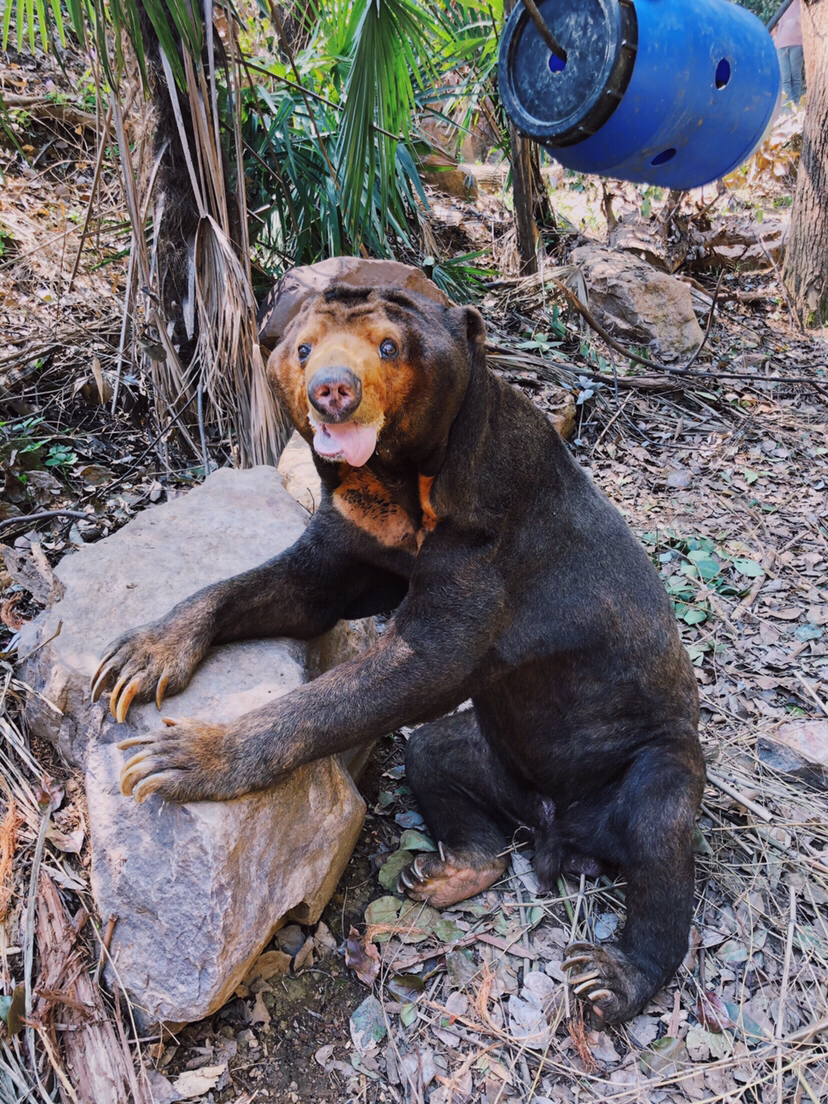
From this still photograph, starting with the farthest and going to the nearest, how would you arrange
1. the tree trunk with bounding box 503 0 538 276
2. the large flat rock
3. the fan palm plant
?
the tree trunk with bounding box 503 0 538 276, the fan palm plant, the large flat rock

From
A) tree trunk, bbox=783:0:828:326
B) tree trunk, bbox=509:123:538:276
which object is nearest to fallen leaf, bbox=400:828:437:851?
tree trunk, bbox=509:123:538:276

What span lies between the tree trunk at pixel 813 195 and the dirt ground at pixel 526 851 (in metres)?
2.24

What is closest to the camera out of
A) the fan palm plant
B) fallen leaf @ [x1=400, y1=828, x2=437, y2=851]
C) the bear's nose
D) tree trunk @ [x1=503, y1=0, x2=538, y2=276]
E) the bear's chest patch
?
the bear's nose

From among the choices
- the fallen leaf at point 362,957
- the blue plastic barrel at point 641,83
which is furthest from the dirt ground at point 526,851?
the blue plastic barrel at point 641,83

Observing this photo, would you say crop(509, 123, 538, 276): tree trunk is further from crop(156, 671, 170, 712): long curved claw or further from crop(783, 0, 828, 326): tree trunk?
crop(156, 671, 170, 712): long curved claw

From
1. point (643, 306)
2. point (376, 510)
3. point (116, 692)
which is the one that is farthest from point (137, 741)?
point (643, 306)

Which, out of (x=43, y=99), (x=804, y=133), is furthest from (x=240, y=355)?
(x=804, y=133)

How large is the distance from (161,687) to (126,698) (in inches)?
4.2

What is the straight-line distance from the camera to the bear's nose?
6.30 ft

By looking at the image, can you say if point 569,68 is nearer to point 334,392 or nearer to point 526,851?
point 334,392

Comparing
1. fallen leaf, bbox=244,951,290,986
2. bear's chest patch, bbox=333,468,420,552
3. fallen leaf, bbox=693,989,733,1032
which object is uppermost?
bear's chest patch, bbox=333,468,420,552

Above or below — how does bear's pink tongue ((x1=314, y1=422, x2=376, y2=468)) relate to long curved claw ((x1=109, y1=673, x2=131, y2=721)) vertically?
above

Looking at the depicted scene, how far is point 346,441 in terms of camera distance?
2.05 metres

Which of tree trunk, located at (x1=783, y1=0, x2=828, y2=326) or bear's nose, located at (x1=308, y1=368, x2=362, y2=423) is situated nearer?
bear's nose, located at (x1=308, y1=368, x2=362, y2=423)
